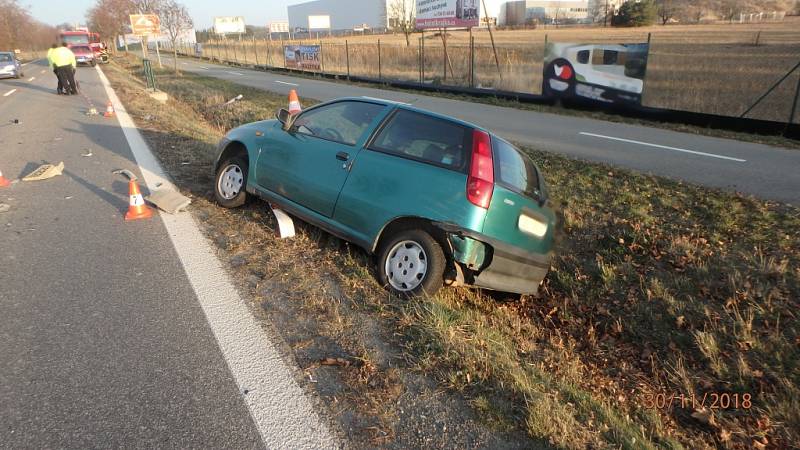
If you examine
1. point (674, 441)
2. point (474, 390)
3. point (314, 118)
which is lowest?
point (674, 441)

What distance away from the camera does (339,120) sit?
482 centimetres

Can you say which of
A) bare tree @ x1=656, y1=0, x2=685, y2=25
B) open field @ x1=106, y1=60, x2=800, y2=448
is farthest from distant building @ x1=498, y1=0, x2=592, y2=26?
open field @ x1=106, y1=60, x2=800, y2=448

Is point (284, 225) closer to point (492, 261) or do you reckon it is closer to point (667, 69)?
point (492, 261)

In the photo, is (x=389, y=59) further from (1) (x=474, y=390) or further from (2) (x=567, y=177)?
(1) (x=474, y=390)

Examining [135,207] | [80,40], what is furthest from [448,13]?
[80,40]

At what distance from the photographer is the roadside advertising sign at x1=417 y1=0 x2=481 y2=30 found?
92.1 feet

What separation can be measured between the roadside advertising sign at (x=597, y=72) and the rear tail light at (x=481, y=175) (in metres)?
11.3

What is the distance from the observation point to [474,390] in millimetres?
2764

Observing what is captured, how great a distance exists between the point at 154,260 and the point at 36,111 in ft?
41.8

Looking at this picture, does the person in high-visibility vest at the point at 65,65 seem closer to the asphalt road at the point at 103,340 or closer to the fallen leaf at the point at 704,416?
the asphalt road at the point at 103,340

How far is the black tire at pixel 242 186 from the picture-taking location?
18.1 ft

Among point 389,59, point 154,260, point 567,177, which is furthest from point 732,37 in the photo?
point 154,260

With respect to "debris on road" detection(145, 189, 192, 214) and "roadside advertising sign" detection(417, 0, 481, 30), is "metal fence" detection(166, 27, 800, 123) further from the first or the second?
"debris on road" detection(145, 189, 192, 214)

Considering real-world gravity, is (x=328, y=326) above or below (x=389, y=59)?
below
